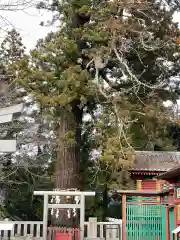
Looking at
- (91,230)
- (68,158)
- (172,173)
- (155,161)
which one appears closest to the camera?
(172,173)

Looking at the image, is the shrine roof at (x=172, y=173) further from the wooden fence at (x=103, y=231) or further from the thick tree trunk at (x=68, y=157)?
the thick tree trunk at (x=68, y=157)

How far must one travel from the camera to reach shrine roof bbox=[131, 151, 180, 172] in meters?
16.7

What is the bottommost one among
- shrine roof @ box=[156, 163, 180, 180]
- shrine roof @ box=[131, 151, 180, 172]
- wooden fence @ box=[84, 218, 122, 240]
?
wooden fence @ box=[84, 218, 122, 240]

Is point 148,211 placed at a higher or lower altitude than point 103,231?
higher

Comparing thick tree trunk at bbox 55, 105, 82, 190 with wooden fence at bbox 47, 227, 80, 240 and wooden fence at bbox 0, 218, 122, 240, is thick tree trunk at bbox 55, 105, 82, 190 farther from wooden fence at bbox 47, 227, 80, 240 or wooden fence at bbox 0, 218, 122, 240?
wooden fence at bbox 47, 227, 80, 240

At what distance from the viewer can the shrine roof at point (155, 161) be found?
16.7 meters

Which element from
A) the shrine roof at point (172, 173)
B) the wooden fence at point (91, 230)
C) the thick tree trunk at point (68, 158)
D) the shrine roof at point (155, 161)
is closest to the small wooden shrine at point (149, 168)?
the shrine roof at point (155, 161)

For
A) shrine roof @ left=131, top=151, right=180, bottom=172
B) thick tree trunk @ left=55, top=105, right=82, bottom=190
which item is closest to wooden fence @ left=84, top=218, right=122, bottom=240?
thick tree trunk @ left=55, top=105, right=82, bottom=190

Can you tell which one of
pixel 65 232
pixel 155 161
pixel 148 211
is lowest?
pixel 65 232

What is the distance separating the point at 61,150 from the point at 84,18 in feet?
18.7

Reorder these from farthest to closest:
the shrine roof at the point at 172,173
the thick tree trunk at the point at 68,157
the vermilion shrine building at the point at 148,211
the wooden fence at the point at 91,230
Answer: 1. the thick tree trunk at the point at 68,157
2. the wooden fence at the point at 91,230
3. the vermilion shrine building at the point at 148,211
4. the shrine roof at the point at 172,173

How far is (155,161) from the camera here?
17453 millimetres

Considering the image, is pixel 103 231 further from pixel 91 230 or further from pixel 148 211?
pixel 148 211

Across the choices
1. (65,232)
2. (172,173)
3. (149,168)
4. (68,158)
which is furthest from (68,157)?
(172,173)
